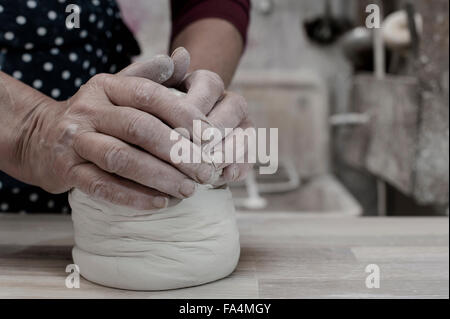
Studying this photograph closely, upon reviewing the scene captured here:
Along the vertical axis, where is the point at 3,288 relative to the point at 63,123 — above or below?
below

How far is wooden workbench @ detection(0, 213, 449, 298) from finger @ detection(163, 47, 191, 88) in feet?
0.98

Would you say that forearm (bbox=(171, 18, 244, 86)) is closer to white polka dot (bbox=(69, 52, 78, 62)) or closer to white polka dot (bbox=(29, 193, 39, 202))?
white polka dot (bbox=(69, 52, 78, 62))

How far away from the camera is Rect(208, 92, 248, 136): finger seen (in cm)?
67

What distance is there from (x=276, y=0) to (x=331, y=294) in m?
2.15

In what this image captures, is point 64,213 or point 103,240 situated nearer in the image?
point 103,240

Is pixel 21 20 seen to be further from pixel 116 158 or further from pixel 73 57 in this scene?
pixel 116 158

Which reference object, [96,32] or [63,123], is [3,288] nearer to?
[63,123]

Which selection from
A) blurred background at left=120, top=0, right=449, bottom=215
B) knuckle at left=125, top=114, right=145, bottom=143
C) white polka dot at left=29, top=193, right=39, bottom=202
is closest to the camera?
knuckle at left=125, top=114, right=145, bottom=143

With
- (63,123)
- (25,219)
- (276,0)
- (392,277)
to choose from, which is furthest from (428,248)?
(276,0)

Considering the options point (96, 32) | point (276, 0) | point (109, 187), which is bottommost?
point (109, 187)

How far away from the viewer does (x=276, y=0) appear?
101 inches

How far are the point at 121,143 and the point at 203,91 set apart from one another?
0.44ft

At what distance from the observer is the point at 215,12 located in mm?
1039
